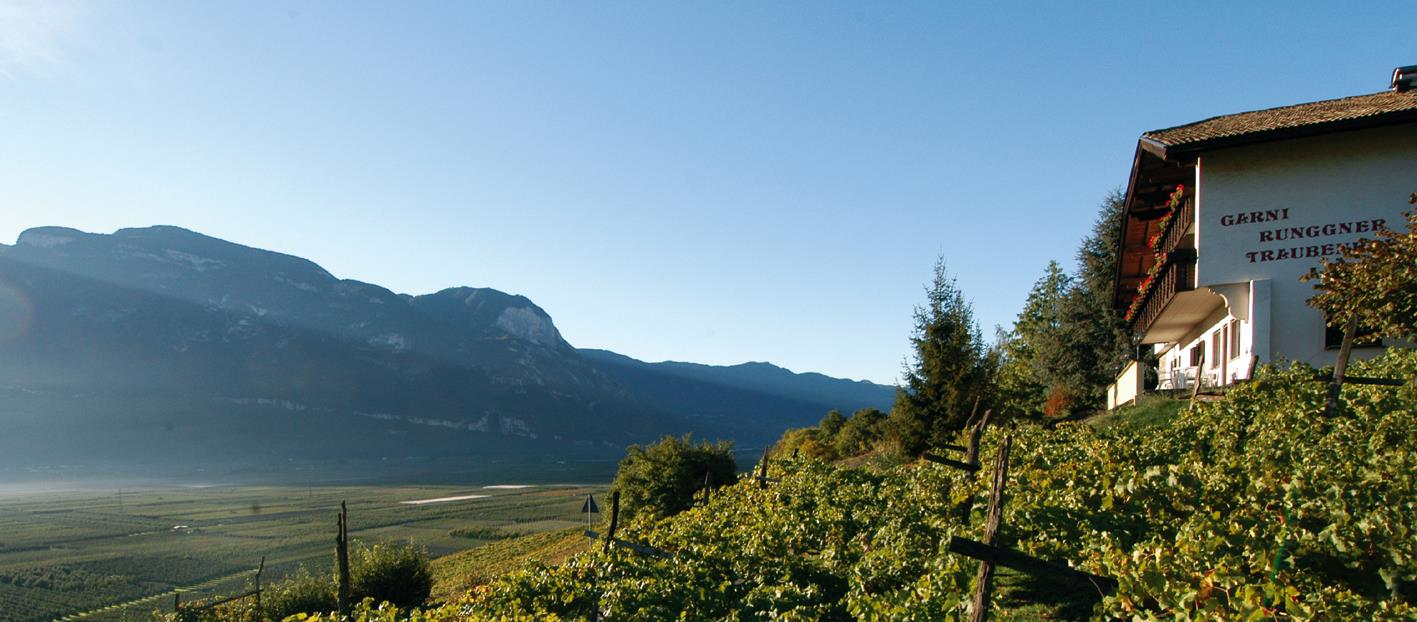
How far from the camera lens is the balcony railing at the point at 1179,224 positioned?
67.8 feet

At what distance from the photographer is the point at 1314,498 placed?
21.2 ft

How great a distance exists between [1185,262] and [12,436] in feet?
725

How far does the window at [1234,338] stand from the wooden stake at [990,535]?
18.8m

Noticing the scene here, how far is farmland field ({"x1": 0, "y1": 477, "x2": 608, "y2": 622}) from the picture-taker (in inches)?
2244

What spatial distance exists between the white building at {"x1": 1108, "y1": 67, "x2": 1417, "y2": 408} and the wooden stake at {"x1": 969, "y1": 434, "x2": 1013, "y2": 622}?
13.6m

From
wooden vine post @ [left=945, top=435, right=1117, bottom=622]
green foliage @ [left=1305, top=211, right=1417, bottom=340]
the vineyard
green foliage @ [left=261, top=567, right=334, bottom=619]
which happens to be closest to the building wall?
green foliage @ [left=1305, top=211, right=1417, bottom=340]

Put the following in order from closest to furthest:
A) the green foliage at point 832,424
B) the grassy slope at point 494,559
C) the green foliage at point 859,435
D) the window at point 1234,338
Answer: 1. the window at point 1234,338
2. the grassy slope at point 494,559
3. the green foliage at point 859,435
4. the green foliage at point 832,424

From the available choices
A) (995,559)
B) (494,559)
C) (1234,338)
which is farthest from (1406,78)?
Result: (494,559)

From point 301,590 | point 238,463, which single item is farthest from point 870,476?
point 238,463

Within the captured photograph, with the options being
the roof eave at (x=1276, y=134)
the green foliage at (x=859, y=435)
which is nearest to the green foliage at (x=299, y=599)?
the green foliage at (x=859, y=435)

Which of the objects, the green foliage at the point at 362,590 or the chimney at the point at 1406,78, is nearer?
the chimney at the point at 1406,78

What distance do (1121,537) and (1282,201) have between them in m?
14.5

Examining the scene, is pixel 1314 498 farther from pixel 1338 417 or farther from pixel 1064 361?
pixel 1064 361

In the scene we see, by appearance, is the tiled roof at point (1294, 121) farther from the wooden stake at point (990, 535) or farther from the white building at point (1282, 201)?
the wooden stake at point (990, 535)
